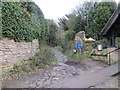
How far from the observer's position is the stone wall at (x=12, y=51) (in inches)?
369

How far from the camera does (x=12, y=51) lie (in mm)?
10422

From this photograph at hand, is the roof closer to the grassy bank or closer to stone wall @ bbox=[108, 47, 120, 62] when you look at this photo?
stone wall @ bbox=[108, 47, 120, 62]

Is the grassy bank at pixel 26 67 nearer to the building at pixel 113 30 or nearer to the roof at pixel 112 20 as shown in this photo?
the building at pixel 113 30

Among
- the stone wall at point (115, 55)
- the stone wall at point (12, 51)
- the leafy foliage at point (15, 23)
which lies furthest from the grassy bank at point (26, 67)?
the stone wall at point (115, 55)

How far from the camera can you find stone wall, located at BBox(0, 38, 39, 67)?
9385mm

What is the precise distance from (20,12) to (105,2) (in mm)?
13646

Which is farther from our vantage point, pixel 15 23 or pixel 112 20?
pixel 15 23

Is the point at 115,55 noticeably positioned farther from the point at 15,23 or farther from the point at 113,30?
the point at 15,23

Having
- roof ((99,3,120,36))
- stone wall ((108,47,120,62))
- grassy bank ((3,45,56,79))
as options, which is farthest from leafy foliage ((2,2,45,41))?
stone wall ((108,47,120,62))

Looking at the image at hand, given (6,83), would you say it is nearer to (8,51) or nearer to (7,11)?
(8,51)

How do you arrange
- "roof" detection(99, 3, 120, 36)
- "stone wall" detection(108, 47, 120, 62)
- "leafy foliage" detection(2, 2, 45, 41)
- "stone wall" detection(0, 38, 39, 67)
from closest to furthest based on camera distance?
"roof" detection(99, 3, 120, 36) < "stone wall" detection(0, 38, 39, 67) < "leafy foliage" detection(2, 2, 45, 41) < "stone wall" detection(108, 47, 120, 62)

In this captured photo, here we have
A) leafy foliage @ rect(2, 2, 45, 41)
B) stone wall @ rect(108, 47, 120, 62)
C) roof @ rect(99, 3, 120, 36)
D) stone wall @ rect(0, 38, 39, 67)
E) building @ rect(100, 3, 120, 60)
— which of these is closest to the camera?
A: roof @ rect(99, 3, 120, 36)

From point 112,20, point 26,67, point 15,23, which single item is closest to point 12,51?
point 26,67

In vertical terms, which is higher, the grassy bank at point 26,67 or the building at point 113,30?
the building at point 113,30
